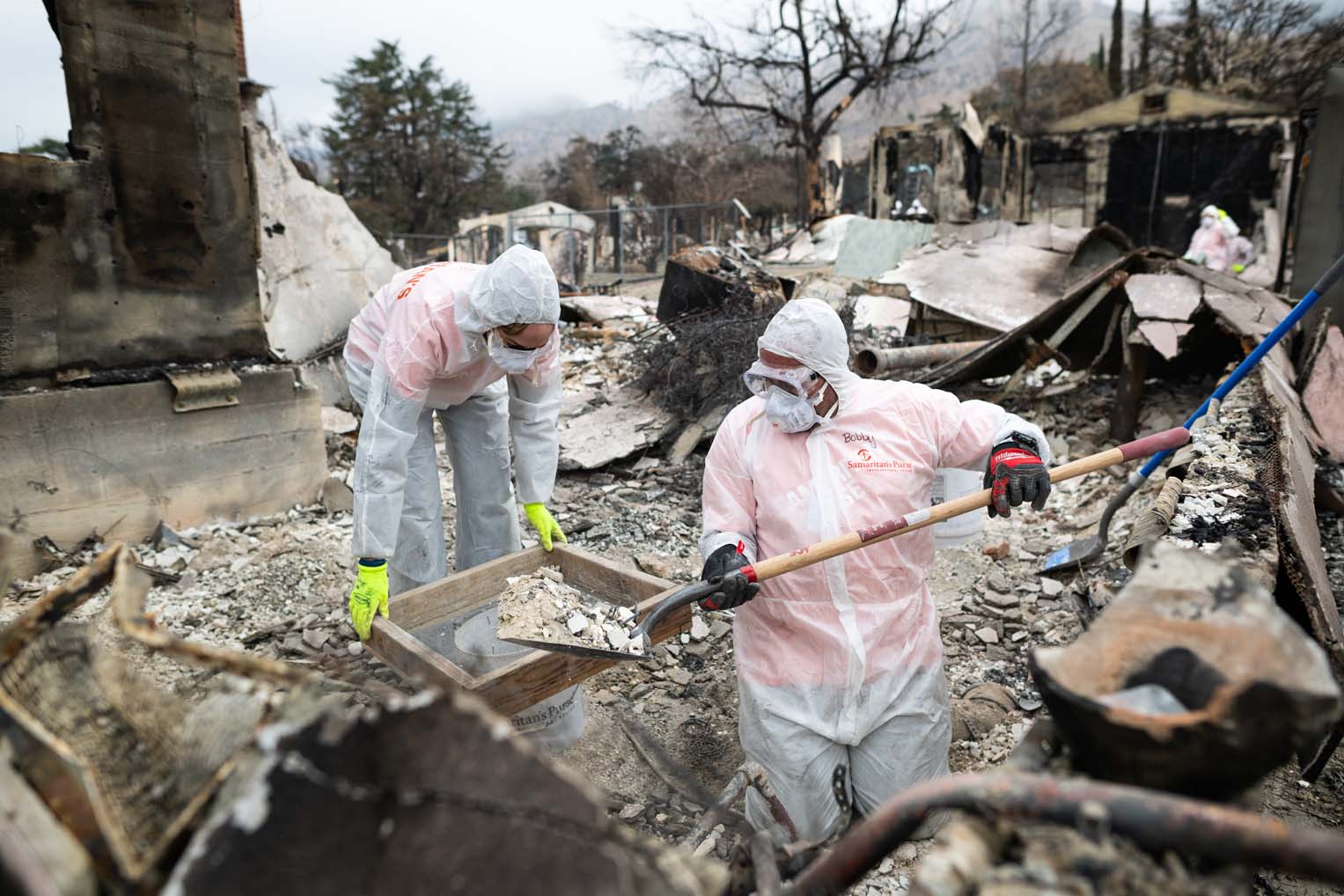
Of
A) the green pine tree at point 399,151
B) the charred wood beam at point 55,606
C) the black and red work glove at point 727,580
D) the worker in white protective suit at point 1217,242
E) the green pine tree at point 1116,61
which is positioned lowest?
the black and red work glove at point 727,580

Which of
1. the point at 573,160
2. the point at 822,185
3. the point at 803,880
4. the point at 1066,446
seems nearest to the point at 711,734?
the point at 803,880

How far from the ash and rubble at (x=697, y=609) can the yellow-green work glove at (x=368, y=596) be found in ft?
0.79

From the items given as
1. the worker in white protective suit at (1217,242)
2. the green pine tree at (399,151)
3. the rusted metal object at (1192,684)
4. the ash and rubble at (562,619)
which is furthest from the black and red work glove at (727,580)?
the green pine tree at (399,151)

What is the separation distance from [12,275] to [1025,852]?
17.7 feet

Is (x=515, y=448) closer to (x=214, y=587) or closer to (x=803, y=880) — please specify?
(x=214, y=587)

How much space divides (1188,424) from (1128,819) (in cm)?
348

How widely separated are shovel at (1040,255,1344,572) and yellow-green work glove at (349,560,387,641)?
274 cm

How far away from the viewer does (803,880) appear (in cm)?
109

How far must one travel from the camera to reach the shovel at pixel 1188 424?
3.54 m

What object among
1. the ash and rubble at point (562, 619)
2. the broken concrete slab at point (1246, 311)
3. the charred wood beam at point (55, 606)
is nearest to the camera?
the charred wood beam at point (55, 606)

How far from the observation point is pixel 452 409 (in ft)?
12.3

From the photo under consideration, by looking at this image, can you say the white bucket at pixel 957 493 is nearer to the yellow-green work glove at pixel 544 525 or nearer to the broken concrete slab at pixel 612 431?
the yellow-green work glove at pixel 544 525

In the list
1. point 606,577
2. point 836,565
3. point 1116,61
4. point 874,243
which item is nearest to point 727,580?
point 836,565

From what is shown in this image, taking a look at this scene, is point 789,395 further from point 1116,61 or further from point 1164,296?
point 1116,61
